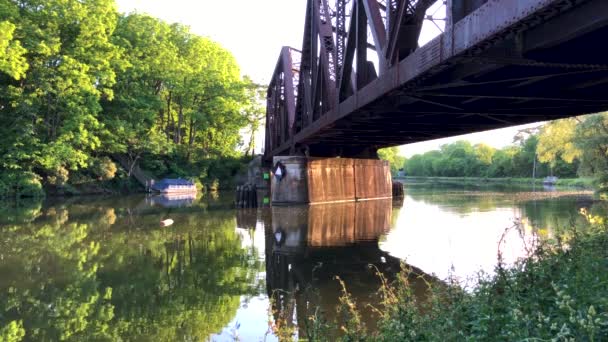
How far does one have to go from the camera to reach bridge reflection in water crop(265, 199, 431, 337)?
9.11m

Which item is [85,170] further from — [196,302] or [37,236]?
[196,302]

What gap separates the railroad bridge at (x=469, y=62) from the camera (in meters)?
6.30

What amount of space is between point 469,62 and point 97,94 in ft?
126

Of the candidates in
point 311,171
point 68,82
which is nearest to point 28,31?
point 68,82

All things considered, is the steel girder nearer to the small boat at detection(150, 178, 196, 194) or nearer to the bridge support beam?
the bridge support beam

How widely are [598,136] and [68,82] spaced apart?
40279mm

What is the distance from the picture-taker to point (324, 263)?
1376cm

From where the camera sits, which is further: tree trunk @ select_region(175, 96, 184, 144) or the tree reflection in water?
tree trunk @ select_region(175, 96, 184, 144)

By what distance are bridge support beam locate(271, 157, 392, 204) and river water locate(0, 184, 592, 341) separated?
6246mm

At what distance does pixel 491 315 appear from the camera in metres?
4.72

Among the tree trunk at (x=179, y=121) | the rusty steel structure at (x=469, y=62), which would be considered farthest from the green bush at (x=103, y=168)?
the rusty steel structure at (x=469, y=62)

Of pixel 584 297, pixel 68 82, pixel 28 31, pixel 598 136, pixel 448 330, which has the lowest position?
pixel 448 330

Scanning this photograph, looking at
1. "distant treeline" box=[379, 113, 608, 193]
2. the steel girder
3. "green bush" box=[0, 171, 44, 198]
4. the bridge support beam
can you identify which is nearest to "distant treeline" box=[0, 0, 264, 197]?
"green bush" box=[0, 171, 44, 198]

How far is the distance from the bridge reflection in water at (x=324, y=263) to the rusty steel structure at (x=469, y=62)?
3797 millimetres
